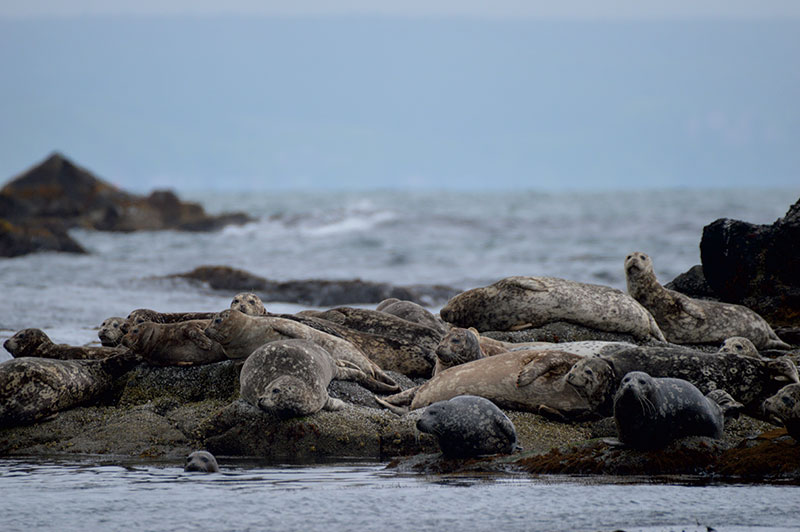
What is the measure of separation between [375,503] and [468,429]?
1308 millimetres

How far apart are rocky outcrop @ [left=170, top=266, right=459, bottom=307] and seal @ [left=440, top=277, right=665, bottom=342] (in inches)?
304

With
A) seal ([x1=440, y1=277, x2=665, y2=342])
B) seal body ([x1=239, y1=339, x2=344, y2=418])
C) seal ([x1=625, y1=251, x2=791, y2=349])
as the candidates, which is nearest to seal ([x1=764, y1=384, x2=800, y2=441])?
seal body ([x1=239, y1=339, x2=344, y2=418])

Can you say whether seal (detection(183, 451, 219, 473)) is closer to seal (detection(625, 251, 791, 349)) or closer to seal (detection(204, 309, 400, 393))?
seal (detection(204, 309, 400, 393))

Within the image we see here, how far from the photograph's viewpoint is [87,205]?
40.2m

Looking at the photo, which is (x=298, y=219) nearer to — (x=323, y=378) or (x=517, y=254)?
(x=517, y=254)

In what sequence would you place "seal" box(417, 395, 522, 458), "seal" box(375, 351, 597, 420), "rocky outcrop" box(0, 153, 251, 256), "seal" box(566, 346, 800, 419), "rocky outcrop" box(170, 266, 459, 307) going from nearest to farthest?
"seal" box(417, 395, 522, 458)
"seal" box(566, 346, 800, 419)
"seal" box(375, 351, 597, 420)
"rocky outcrop" box(170, 266, 459, 307)
"rocky outcrop" box(0, 153, 251, 256)

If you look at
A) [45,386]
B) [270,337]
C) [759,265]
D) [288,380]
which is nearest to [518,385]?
[288,380]

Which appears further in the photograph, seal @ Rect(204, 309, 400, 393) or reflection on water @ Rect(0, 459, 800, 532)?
seal @ Rect(204, 309, 400, 393)

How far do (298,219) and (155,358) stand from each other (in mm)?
35266

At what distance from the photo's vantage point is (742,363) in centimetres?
688

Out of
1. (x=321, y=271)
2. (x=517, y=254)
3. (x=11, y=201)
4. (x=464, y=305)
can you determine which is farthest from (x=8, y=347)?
(x=11, y=201)

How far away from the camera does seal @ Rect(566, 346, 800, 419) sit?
263 inches

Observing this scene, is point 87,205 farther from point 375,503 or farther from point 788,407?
point 788,407

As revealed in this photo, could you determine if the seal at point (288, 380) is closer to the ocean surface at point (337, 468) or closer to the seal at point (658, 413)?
the ocean surface at point (337, 468)
